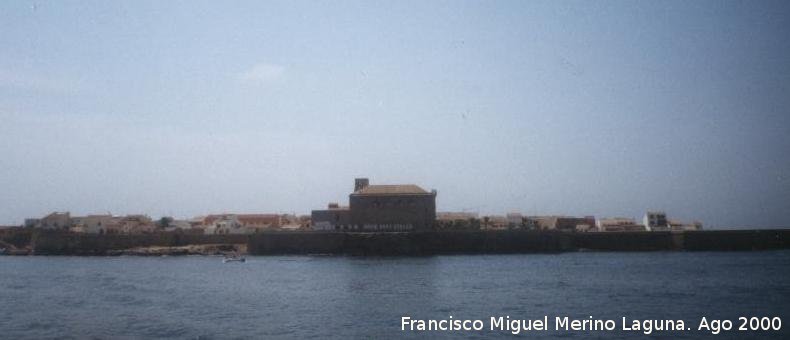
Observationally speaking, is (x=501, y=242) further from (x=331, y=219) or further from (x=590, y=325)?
(x=590, y=325)

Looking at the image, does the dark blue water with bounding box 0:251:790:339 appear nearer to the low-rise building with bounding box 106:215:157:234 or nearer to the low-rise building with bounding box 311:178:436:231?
the low-rise building with bounding box 311:178:436:231

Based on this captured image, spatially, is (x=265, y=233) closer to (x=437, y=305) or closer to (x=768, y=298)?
(x=437, y=305)

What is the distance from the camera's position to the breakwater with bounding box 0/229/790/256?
79.2 meters

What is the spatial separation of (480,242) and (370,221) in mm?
15179

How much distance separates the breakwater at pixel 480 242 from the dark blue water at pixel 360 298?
68.5ft

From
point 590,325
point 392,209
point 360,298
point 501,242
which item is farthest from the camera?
point 392,209

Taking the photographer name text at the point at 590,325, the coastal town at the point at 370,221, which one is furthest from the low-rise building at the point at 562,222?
the photographer name text at the point at 590,325

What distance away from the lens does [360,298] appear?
35656 millimetres

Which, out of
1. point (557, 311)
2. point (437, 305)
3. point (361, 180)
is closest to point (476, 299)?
point (437, 305)

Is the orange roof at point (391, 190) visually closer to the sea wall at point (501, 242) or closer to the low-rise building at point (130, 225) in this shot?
the sea wall at point (501, 242)

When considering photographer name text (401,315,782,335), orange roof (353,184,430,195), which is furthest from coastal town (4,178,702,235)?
photographer name text (401,315,782,335)

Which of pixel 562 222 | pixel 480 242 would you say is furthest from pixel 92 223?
pixel 562 222

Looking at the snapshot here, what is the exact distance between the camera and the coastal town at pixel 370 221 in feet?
277

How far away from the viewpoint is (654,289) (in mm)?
39062
